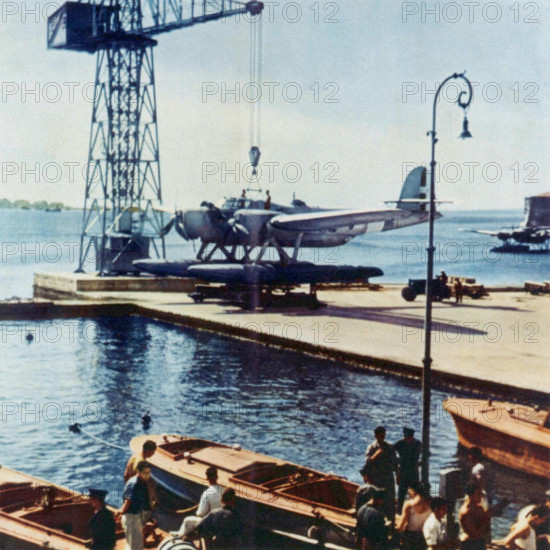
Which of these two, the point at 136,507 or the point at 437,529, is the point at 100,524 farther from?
A: the point at 437,529

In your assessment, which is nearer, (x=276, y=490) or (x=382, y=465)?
(x=382, y=465)

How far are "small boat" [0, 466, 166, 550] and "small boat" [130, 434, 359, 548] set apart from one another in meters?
2.34

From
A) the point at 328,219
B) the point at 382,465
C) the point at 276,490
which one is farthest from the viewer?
the point at 328,219

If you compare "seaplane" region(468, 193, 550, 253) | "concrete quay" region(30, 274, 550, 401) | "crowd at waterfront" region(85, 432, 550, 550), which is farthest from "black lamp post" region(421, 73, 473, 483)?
"seaplane" region(468, 193, 550, 253)

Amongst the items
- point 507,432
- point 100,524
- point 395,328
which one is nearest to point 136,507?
point 100,524

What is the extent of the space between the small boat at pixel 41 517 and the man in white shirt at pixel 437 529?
15.6ft

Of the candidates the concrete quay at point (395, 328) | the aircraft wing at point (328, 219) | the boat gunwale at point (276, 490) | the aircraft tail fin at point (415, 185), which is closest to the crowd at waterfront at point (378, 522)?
the boat gunwale at point (276, 490)

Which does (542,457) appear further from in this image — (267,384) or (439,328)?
(439,328)

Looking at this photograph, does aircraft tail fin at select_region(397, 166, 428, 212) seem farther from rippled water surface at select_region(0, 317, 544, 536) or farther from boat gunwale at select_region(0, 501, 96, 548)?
boat gunwale at select_region(0, 501, 96, 548)

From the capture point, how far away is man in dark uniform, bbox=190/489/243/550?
35.6ft

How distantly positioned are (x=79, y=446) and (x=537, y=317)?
2947 centimetres

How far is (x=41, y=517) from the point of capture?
13.6m

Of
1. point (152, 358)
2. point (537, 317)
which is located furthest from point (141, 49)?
point (537, 317)

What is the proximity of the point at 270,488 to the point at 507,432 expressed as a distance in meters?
8.13
